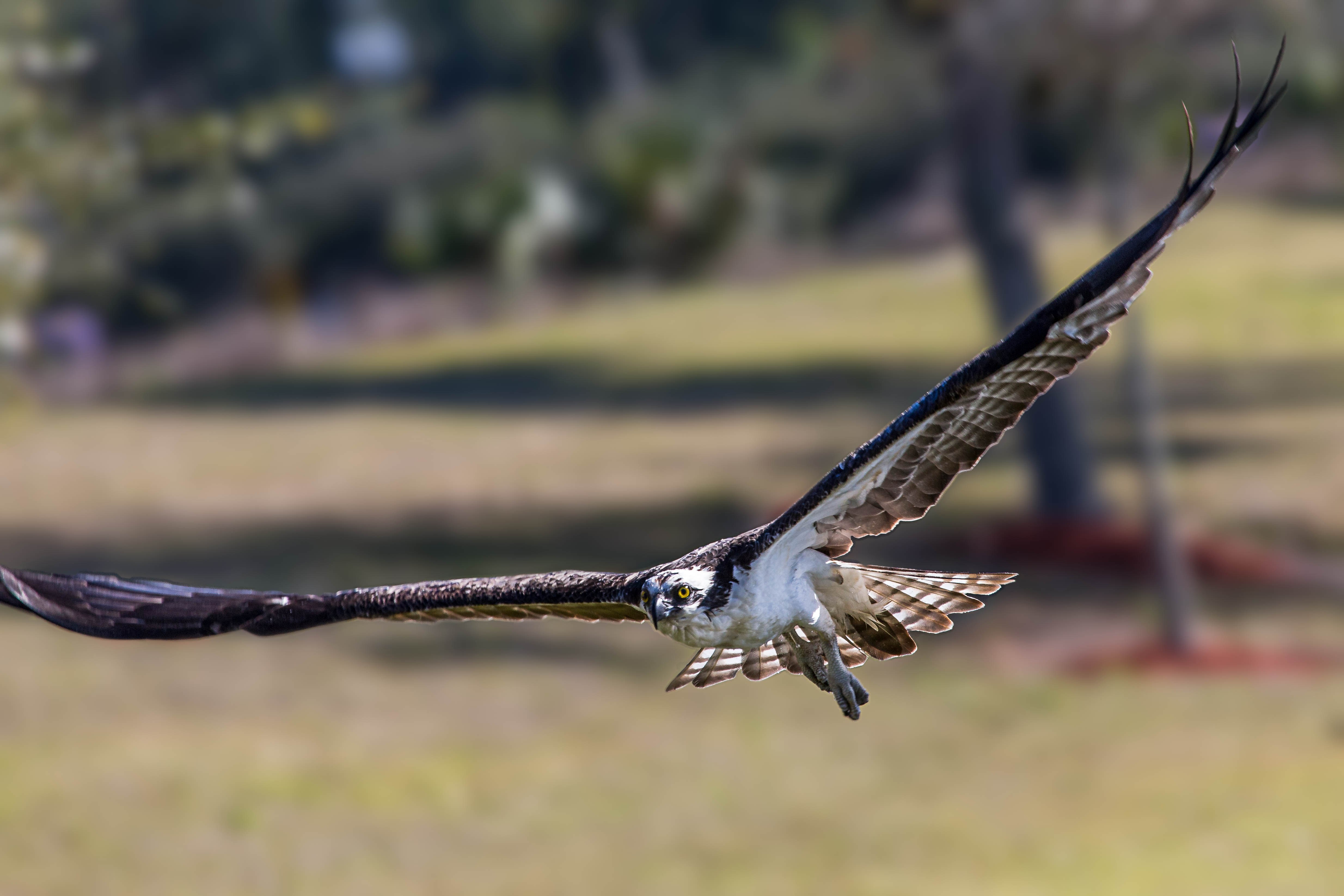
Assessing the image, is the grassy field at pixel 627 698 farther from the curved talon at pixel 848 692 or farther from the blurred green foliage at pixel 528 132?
the curved talon at pixel 848 692

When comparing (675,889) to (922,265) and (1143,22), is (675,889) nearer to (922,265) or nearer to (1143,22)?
(1143,22)

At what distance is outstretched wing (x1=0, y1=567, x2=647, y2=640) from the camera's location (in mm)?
4762

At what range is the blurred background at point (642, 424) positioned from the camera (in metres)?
13.1

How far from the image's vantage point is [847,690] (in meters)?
4.54

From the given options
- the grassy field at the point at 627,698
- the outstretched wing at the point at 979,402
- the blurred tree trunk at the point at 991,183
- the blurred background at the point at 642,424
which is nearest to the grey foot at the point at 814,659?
the outstretched wing at the point at 979,402

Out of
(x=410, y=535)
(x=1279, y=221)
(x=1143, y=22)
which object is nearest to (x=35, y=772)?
(x=410, y=535)

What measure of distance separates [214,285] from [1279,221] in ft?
77.9

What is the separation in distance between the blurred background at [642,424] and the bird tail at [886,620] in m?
6.81

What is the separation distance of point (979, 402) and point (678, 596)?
2.87 feet

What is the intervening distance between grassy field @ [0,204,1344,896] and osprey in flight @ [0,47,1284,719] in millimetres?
7663

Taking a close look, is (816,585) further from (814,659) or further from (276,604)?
(276,604)

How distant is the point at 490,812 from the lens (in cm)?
1393

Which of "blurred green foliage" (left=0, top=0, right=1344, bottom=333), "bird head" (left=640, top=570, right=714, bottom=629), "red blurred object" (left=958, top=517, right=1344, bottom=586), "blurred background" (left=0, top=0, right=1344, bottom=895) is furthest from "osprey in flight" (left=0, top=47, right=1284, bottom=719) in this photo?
"blurred green foliage" (left=0, top=0, right=1344, bottom=333)

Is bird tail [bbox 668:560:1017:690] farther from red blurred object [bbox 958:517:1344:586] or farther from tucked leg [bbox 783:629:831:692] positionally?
red blurred object [bbox 958:517:1344:586]
